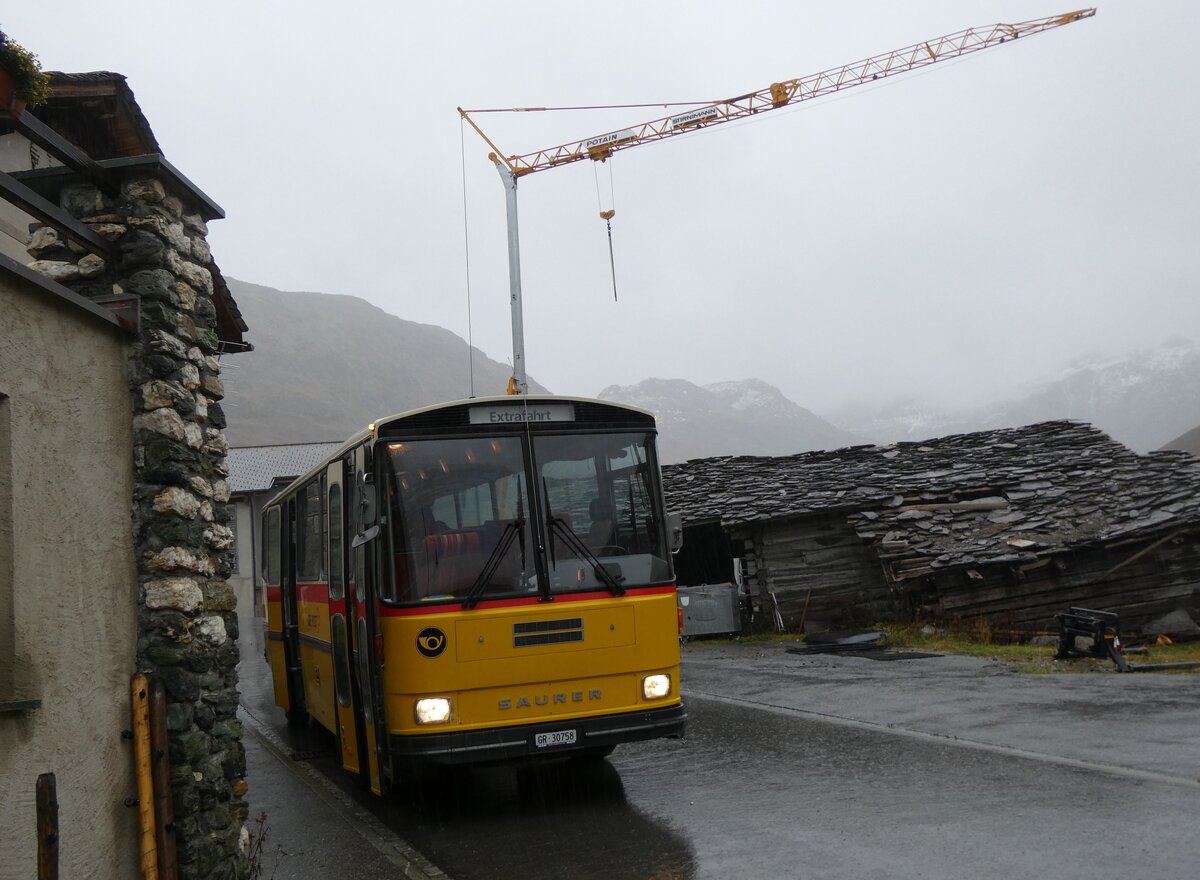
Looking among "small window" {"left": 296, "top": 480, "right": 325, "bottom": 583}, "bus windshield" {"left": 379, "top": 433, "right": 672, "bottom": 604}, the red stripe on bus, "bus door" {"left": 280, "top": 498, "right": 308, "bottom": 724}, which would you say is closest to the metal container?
"bus door" {"left": 280, "top": 498, "right": 308, "bottom": 724}

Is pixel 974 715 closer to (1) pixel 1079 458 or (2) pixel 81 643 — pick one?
(2) pixel 81 643

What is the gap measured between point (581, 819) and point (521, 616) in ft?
5.12

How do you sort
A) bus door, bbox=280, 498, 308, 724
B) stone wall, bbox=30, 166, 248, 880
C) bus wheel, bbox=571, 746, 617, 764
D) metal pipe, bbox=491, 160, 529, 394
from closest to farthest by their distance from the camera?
stone wall, bbox=30, 166, 248, 880 → bus wheel, bbox=571, 746, 617, 764 → bus door, bbox=280, 498, 308, 724 → metal pipe, bbox=491, 160, 529, 394

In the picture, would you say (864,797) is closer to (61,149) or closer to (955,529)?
(61,149)

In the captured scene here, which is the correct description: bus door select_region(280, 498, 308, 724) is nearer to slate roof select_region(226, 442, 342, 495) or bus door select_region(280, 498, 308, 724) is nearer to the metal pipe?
the metal pipe

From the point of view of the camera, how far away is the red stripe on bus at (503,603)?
7953mm

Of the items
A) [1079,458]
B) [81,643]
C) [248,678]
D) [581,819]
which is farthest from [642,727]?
[1079,458]

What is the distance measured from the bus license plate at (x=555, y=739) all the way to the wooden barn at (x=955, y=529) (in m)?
15.3

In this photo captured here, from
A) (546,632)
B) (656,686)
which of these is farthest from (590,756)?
(546,632)

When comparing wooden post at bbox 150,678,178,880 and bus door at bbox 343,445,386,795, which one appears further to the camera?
bus door at bbox 343,445,386,795

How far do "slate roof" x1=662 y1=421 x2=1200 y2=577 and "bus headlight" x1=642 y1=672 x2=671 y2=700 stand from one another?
48.1 ft

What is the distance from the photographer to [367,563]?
824 cm

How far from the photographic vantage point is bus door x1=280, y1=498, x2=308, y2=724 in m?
12.5

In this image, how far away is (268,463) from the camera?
50.7m
